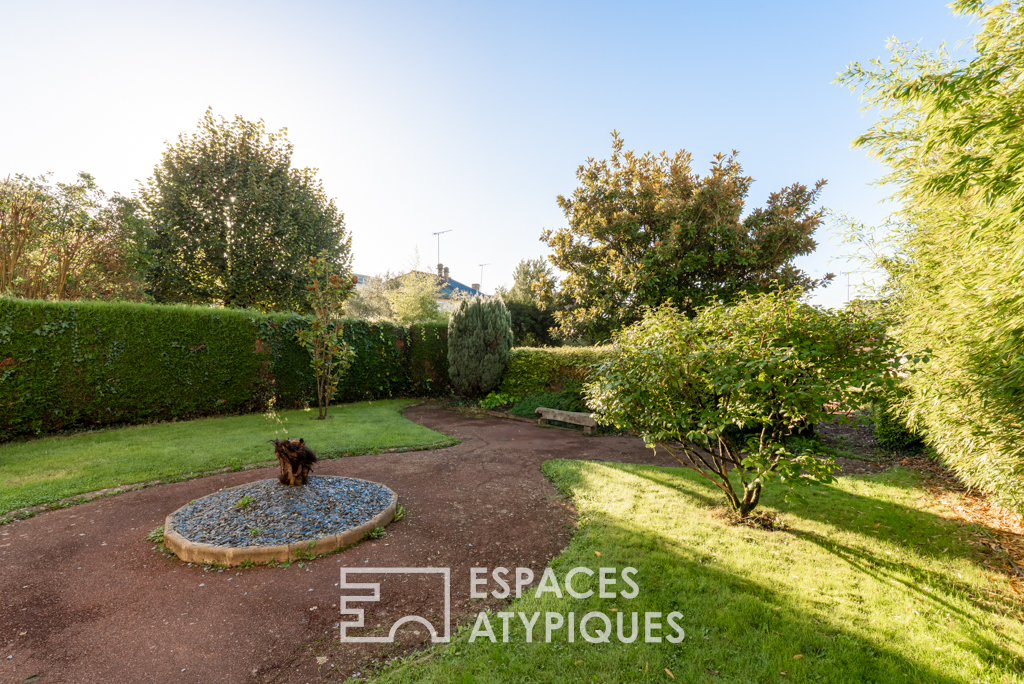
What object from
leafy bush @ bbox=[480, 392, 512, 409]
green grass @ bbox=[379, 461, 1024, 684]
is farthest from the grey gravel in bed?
leafy bush @ bbox=[480, 392, 512, 409]

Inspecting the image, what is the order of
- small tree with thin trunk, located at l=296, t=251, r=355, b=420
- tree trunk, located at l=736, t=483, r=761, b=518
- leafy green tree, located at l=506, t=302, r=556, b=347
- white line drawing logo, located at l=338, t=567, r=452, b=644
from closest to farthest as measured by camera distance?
white line drawing logo, located at l=338, t=567, r=452, b=644
tree trunk, located at l=736, t=483, r=761, b=518
small tree with thin trunk, located at l=296, t=251, r=355, b=420
leafy green tree, located at l=506, t=302, r=556, b=347

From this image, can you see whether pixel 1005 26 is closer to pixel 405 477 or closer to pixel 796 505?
pixel 796 505

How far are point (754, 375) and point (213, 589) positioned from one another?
16.5 feet

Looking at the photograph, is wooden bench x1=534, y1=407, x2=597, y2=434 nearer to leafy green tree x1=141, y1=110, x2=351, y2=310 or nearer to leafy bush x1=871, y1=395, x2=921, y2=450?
leafy bush x1=871, y1=395, x2=921, y2=450

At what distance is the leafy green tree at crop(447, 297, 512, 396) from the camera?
42.5 ft

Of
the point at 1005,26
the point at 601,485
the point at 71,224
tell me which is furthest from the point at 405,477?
the point at 71,224

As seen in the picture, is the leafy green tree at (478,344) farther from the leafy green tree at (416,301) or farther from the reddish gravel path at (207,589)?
the leafy green tree at (416,301)

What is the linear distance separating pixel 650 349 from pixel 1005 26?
395 centimetres

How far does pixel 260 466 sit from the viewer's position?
640 cm

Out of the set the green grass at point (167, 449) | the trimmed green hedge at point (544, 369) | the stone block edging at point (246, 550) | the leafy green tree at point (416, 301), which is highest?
the leafy green tree at point (416, 301)

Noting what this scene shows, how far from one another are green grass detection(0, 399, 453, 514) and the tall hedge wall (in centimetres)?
54

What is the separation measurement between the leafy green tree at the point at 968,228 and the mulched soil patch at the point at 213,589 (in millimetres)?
4364

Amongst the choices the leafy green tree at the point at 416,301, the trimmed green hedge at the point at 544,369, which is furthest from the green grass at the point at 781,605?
the leafy green tree at the point at 416,301

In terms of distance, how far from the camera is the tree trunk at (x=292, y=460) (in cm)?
456
